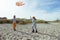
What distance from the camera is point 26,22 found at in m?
21.1

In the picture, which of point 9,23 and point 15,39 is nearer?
point 15,39

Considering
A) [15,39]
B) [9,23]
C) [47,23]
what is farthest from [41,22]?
[15,39]

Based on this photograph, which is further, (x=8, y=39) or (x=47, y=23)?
(x=47, y=23)

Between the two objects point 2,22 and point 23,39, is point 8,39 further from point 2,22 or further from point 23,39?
point 2,22

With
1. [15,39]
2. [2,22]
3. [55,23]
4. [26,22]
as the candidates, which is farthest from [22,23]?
[15,39]

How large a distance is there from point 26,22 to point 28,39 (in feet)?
37.2

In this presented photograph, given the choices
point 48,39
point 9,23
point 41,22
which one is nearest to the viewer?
point 48,39

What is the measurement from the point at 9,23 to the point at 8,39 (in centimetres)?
1054

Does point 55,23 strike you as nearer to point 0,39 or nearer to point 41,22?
point 41,22

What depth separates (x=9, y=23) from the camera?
66.9ft

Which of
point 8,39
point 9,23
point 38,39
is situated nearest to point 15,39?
point 8,39

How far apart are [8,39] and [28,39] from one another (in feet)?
3.21

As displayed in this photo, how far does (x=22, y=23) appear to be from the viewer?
21.1 metres

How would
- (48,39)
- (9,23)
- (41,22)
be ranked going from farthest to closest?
(41,22), (9,23), (48,39)
